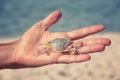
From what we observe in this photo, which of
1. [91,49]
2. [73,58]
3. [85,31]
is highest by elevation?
[85,31]

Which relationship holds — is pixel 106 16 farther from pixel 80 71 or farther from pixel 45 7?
pixel 80 71

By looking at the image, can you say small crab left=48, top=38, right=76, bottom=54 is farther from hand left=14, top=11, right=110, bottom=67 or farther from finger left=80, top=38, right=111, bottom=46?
finger left=80, top=38, right=111, bottom=46

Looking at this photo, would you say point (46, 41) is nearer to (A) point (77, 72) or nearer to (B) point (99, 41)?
(B) point (99, 41)

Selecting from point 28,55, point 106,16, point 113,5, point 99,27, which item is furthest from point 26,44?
point 113,5

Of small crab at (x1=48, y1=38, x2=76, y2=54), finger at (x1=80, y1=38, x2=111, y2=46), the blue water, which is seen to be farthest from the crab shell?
the blue water

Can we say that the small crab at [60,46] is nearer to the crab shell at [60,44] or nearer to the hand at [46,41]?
the crab shell at [60,44]

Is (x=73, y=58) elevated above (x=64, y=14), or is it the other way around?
(x=64, y=14)

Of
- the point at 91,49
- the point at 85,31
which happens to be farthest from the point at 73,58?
the point at 85,31
